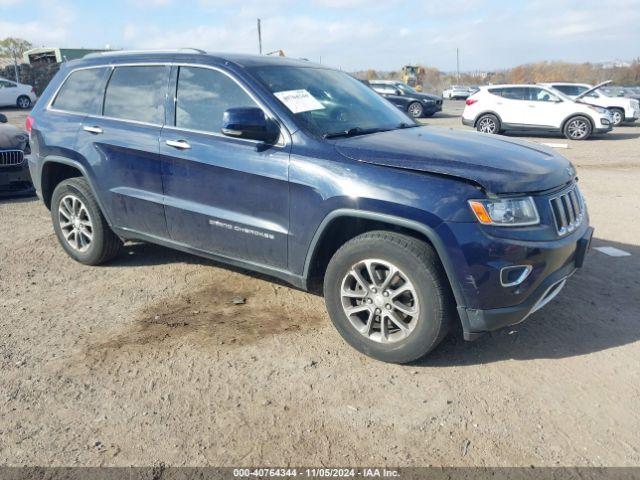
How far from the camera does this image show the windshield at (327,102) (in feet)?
12.2

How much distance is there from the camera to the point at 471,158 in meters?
3.24

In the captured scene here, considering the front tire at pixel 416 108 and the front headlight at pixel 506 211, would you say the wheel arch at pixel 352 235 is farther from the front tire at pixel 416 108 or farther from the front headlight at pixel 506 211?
the front tire at pixel 416 108

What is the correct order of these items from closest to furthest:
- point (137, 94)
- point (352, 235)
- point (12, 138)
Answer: point (352, 235) < point (137, 94) < point (12, 138)

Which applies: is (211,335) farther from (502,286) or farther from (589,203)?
(589,203)

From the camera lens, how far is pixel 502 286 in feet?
9.87

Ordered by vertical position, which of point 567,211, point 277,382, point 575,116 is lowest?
point 277,382

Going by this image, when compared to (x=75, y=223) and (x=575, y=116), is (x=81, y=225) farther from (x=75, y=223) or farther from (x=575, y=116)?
(x=575, y=116)

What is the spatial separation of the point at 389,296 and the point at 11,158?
6542 millimetres

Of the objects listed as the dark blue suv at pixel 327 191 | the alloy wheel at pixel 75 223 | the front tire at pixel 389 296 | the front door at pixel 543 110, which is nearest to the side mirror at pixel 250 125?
the dark blue suv at pixel 327 191

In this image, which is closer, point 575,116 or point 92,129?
point 92,129

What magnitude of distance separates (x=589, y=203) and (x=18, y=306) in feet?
22.4

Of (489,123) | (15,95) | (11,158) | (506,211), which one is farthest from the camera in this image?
(15,95)

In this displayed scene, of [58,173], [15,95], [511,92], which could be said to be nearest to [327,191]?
[58,173]

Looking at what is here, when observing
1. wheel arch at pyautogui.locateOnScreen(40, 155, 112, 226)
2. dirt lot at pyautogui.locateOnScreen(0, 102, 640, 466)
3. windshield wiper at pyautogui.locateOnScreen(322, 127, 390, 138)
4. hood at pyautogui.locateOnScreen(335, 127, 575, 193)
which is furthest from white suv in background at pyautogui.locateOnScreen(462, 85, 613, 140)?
wheel arch at pyautogui.locateOnScreen(40, 155, 112, 226)
